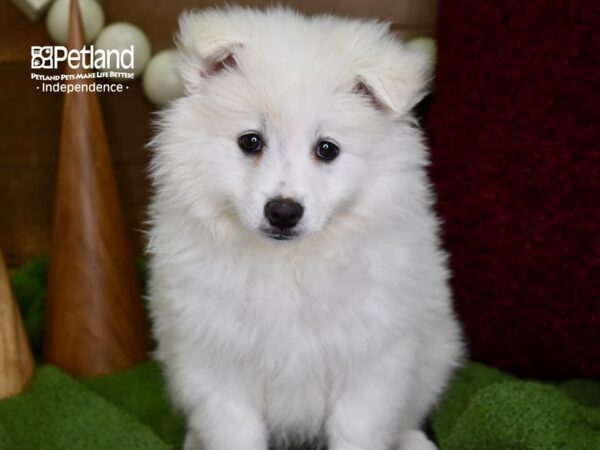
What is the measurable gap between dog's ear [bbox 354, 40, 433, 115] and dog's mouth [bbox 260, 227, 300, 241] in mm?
→ 313

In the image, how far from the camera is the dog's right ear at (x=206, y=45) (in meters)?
1.56

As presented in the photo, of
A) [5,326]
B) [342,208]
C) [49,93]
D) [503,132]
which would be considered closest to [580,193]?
[503,132]

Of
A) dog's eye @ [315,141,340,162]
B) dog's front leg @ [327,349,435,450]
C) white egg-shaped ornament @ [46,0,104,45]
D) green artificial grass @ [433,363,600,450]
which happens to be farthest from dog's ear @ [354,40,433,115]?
white egg-shaped ornament @ [46,0,104,45]

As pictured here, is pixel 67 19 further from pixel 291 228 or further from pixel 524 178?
pixel 524 178

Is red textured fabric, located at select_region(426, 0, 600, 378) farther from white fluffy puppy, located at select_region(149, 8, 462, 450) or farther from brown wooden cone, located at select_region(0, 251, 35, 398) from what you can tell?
brown wooden cone, located at select_region(0, 251, 35, 398)

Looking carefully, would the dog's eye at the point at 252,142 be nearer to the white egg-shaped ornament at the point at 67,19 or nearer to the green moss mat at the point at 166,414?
the green moss mat at the point at 166,414

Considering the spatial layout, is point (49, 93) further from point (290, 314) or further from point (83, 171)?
point (290, 314)

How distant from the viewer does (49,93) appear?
8.59 feet

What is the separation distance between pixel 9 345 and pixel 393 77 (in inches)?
45.1

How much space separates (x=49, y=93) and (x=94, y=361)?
36.5 inches

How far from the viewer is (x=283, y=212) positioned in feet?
4.90

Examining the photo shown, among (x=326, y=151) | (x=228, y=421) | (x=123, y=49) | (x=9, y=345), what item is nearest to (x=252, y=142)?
(x=326, y=151)

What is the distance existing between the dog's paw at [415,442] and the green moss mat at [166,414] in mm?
31

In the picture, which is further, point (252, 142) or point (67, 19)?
point (67, 19)
